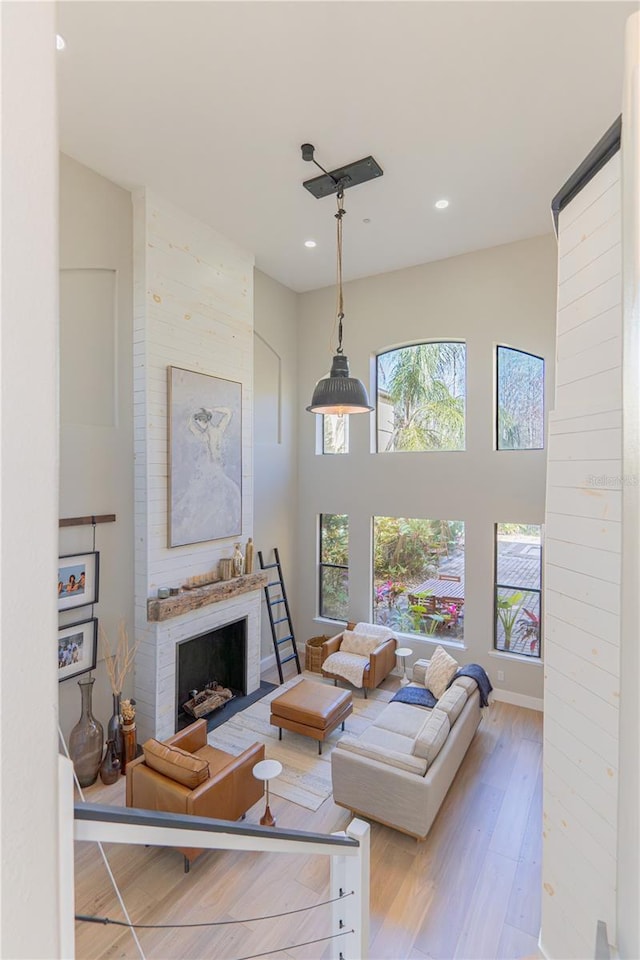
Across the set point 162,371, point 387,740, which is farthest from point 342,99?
point 387,740

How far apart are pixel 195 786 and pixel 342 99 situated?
4.94 meters

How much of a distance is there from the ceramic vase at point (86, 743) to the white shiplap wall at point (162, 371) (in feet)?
1.94

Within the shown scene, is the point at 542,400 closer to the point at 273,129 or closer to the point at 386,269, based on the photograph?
the point at 386,269

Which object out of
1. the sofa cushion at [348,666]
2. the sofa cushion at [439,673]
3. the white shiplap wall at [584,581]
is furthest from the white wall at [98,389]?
the white shiplap wall at [584,581]

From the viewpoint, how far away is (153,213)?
440cm

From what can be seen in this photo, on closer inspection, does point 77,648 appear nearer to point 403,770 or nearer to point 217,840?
point 403,770

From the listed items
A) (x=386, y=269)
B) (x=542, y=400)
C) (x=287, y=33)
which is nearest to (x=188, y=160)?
(x=287, y=33)

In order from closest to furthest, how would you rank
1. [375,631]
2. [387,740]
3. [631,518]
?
[631,518] < [387,740] < [375,631]

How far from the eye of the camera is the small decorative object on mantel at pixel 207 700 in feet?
16.3

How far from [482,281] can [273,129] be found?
125 inches

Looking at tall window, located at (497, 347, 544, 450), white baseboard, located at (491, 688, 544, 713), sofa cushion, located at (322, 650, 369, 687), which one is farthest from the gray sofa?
tall window, located at (497, 347, 544, 450)

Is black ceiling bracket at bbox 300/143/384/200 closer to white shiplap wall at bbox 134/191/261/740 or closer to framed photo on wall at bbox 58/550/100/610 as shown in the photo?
white shiplap wall at bbox 134/191/261/740

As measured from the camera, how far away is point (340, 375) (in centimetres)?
380

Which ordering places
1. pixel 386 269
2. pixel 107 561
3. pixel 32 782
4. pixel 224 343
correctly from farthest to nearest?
pixel 386 269
pixel 224 343
pixel 107 561
pixel 32 782
